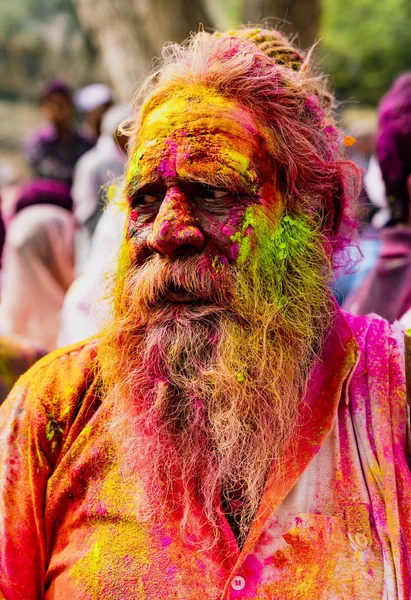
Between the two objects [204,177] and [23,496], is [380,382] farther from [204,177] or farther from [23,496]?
[23,496]

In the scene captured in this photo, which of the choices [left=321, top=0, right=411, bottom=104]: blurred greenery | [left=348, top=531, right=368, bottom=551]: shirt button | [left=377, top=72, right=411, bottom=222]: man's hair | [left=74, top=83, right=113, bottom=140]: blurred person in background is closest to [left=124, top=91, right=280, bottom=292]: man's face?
[left=348, top=531, right=368, bottom=551]: shirt button

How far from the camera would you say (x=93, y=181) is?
555 cm

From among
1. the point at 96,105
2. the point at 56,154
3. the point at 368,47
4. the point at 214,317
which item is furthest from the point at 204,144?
the point at 368,47

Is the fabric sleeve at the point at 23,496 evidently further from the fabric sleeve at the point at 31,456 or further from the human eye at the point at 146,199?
the human eye at the point at 146,199

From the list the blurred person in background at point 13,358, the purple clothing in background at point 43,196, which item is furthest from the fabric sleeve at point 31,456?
the purple clothing in background at point 43,196

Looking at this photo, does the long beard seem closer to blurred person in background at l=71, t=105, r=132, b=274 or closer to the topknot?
the topknot

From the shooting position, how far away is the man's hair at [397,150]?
162 inches

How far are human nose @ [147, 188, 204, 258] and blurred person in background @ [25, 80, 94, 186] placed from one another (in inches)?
220

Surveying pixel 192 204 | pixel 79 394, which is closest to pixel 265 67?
pixel 192 204

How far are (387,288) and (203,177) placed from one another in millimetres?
1826

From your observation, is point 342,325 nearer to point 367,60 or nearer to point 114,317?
point 114,317

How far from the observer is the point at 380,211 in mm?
5562

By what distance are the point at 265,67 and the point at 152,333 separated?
0.89 meters

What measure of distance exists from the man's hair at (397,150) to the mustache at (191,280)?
2316mm
